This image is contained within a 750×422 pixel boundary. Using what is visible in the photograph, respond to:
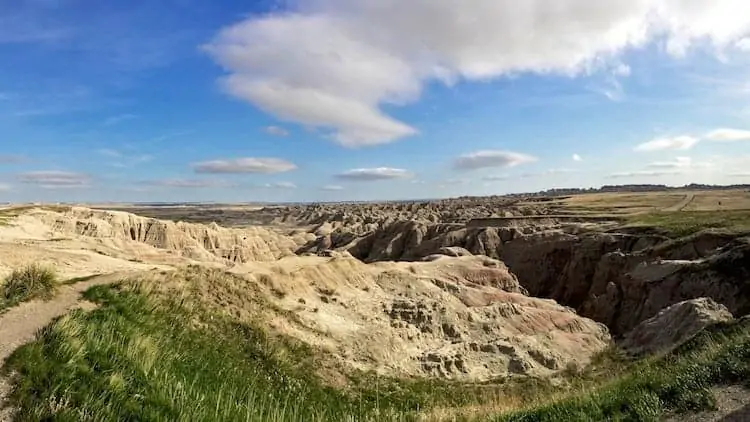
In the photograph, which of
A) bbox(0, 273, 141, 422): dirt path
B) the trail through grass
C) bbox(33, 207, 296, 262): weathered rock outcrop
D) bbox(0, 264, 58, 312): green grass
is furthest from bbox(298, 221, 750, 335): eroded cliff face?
bbox(0, 264, 58, 312): green grass

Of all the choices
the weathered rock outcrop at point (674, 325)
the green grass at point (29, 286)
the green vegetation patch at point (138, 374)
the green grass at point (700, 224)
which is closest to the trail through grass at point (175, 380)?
the green vegetation patch at point (138, 374)

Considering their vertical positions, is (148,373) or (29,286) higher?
(29,286)

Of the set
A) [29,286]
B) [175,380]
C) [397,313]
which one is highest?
[29,286]

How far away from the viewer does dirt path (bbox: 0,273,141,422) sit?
8.45m

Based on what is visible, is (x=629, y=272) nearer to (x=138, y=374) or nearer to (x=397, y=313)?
(x=397, y=313)

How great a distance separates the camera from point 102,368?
872 cm

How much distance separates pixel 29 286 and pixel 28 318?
6.34ft

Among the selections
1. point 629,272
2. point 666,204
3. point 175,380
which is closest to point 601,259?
point 629,272

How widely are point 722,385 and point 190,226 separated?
76929mm

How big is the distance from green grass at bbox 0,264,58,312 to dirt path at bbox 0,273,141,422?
181 mm

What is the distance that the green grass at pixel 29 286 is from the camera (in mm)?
11602

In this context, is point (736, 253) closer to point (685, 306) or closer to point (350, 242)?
point (685, 306)

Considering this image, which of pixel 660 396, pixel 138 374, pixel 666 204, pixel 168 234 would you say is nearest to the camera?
pixel 138 374

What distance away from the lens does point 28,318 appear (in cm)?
1066
